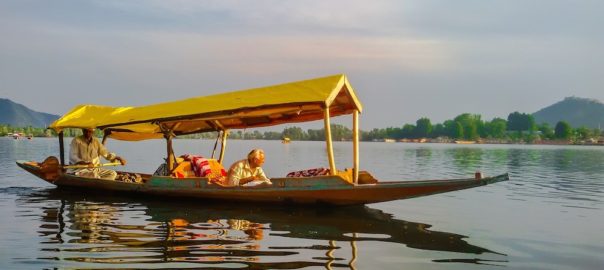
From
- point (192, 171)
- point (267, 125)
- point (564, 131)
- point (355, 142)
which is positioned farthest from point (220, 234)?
point (564, 131)

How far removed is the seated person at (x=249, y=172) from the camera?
13617 mm

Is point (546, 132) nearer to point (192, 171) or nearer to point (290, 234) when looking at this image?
point (192, 171)

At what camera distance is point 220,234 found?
35.5 ft

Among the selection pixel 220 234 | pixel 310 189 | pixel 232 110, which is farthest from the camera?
pixel 232 110

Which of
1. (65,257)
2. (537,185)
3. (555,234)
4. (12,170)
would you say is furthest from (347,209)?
(12,170)

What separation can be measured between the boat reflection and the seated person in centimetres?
62

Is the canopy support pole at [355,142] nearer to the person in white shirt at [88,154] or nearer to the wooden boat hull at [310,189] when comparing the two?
the wooden boat hull at [310,189]

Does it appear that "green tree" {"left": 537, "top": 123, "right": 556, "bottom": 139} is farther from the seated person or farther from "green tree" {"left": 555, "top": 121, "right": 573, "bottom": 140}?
the seated person

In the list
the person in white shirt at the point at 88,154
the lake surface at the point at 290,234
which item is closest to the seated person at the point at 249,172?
the lake surface at the point at 290,234

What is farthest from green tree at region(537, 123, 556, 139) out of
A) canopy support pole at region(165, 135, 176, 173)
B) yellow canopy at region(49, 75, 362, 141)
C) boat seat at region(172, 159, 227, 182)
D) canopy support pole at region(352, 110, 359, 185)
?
canopy support pole at region(165, 135, 176, 173)

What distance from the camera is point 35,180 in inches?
900

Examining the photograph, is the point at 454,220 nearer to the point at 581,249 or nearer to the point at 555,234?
the point at 555,234

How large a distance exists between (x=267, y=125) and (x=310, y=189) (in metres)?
4.65

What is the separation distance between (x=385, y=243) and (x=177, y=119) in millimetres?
6448
